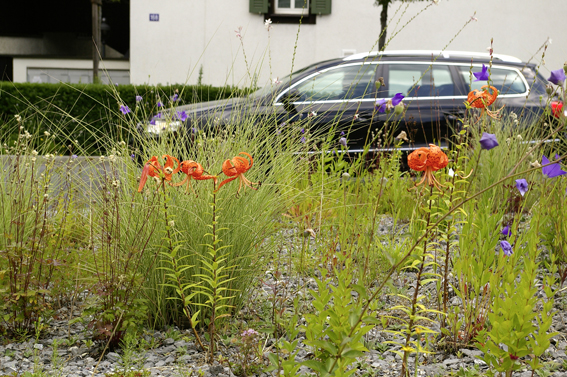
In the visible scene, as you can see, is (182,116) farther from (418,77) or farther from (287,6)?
(287,6)

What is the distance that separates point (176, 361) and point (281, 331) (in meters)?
0.51

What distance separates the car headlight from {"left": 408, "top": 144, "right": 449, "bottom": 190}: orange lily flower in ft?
5.24

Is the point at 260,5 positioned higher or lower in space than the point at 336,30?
higher

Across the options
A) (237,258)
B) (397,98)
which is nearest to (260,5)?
(397,98)

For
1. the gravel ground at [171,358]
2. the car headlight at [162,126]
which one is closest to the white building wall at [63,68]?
the car headlight at [162,126]

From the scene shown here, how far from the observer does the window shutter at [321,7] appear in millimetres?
12328

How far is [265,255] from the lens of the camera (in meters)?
2.70

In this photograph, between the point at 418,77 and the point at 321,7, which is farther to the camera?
the point at 321,7

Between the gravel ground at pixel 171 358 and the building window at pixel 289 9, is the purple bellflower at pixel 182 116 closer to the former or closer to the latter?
the gravel ground at pixel 171 358

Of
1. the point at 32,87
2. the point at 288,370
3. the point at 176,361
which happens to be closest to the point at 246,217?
the point at 176,361

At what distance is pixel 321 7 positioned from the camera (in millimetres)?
12352

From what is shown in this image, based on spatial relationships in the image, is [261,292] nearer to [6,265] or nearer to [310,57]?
[6,265]

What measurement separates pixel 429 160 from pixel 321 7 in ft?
37.7

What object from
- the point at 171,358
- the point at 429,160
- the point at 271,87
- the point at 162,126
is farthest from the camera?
the point at 271,87
